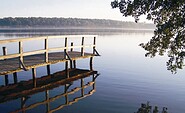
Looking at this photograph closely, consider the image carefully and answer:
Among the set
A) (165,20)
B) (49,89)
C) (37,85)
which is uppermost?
(165,20)

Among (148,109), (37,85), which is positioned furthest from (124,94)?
(37,85)

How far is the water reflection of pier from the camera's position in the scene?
51.0ft

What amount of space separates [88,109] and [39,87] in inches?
196

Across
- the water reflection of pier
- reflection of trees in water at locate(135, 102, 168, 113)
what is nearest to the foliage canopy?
reflection of trees in water at locate(135, 102, 168, 113)

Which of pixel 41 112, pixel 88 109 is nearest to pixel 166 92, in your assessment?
pixel 88 109

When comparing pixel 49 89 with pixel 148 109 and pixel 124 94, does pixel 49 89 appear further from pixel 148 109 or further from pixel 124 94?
pixel 148 109

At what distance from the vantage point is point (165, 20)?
1482 cm

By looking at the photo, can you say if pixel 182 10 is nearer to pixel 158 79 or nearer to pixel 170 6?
pixel 170 6

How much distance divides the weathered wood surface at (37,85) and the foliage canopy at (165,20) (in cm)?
774

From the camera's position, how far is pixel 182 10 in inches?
519

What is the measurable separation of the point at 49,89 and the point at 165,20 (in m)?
9.12

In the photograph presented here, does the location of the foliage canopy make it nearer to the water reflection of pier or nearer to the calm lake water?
the calm lake water

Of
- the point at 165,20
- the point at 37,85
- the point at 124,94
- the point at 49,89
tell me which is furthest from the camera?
the point at 37,85

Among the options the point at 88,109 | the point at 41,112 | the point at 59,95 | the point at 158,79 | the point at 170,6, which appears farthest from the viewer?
the point at 158,79
